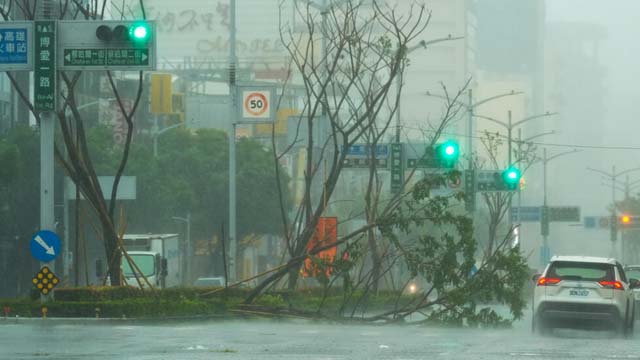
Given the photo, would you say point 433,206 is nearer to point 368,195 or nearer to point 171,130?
point 368,195

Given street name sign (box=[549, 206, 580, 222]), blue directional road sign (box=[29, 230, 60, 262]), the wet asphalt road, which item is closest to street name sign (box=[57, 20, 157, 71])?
blue directional road sign (box=[29, 230, 60, 262])

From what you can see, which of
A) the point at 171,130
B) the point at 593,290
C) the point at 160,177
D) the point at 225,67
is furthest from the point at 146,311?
the point at 225,67

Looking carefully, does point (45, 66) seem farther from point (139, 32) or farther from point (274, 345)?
point (274, 345)

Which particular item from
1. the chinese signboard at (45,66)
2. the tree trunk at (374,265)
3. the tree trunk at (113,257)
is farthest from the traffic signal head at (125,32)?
the tree trunk at (374,265)

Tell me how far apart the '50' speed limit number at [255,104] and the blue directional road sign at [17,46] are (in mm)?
14841

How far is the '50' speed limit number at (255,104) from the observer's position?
4644cm

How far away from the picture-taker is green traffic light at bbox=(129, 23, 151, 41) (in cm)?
3089

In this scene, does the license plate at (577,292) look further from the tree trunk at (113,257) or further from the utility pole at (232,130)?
the utility pole at (232,130)

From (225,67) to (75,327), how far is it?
105822 mm

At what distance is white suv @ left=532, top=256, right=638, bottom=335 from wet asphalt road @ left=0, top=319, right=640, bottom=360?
0.47 metres

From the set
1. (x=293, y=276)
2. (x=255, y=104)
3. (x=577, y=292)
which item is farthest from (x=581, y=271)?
(x=255, y=104)

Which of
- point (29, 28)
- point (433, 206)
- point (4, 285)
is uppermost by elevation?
point (29, 28)

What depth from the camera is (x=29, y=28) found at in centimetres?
3209

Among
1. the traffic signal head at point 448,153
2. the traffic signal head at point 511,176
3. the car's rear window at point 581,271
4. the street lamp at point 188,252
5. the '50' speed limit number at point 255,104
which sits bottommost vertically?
the street lamp at point 188,252
